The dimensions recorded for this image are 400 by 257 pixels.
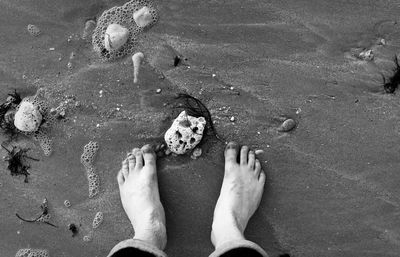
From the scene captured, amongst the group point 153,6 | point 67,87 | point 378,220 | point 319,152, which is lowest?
point 378,220

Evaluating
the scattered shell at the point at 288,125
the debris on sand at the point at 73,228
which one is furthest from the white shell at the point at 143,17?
the debris on sand at the point at 73,228

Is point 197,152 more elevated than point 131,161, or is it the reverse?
point 197,152

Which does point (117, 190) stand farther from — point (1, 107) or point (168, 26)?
point (168, 26)

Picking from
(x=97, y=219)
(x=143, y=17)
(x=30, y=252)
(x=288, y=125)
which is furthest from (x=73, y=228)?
(x=288, y=125)

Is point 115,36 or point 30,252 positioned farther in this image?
point 30,252

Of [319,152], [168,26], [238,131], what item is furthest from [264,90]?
[168,26]

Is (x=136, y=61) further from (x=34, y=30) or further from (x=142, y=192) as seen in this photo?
(x=142, y=192)

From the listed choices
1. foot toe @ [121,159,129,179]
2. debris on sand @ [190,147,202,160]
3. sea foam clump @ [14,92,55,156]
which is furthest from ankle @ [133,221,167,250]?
sea foam clump @ [14,92,55,156]
